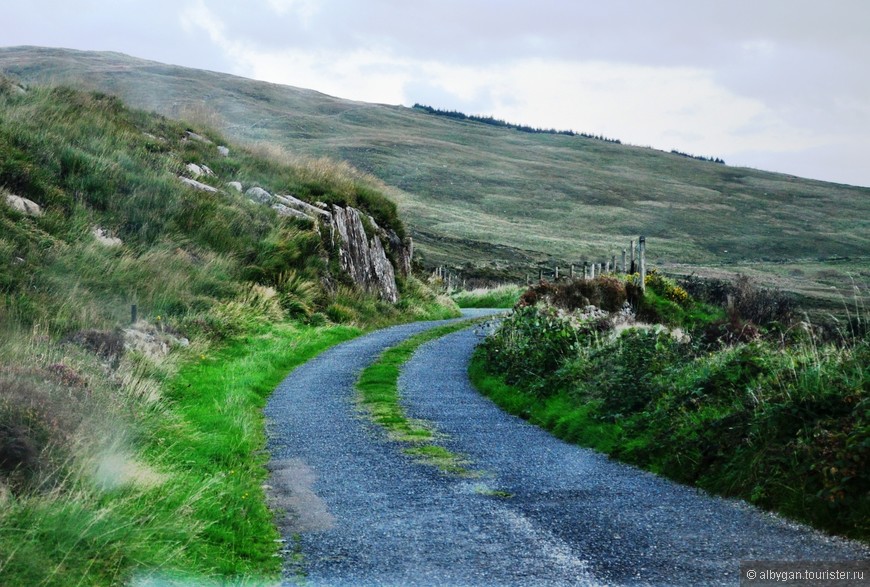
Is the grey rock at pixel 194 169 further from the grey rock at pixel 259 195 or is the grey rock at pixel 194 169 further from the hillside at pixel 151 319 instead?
the grey rock at pixel 259 195

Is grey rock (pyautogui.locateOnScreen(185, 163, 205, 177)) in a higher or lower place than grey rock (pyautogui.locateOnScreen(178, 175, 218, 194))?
higher

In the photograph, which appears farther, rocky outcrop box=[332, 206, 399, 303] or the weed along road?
rocky outcrop box=[332, 206, 399, 303]

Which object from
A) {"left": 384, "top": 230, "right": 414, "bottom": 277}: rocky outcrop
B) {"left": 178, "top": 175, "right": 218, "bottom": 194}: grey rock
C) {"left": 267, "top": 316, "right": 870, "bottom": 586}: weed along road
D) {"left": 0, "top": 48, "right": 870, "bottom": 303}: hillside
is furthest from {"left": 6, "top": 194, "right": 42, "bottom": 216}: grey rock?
{"left": 0, "top": 48, "right": 870, "bottom": 303}: hillside

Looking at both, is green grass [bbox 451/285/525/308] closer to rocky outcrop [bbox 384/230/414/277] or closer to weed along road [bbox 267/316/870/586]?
rocky outcrop [bbox 384/230/414/277]

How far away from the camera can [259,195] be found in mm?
29422

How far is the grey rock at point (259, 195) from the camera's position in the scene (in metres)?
29.2

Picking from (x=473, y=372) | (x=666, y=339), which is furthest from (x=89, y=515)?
(x=473, y=372)

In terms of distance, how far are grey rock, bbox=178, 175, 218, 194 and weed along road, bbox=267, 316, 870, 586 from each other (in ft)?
51.5

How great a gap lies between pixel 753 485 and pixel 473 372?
390 inches

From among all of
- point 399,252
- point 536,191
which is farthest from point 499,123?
point 399,252

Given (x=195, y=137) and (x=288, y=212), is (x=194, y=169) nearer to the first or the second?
(x=288, y=212)

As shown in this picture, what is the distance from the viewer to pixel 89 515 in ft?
A: 19.5

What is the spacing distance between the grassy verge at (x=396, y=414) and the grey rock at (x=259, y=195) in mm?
9250

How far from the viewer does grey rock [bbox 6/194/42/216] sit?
18641mm
